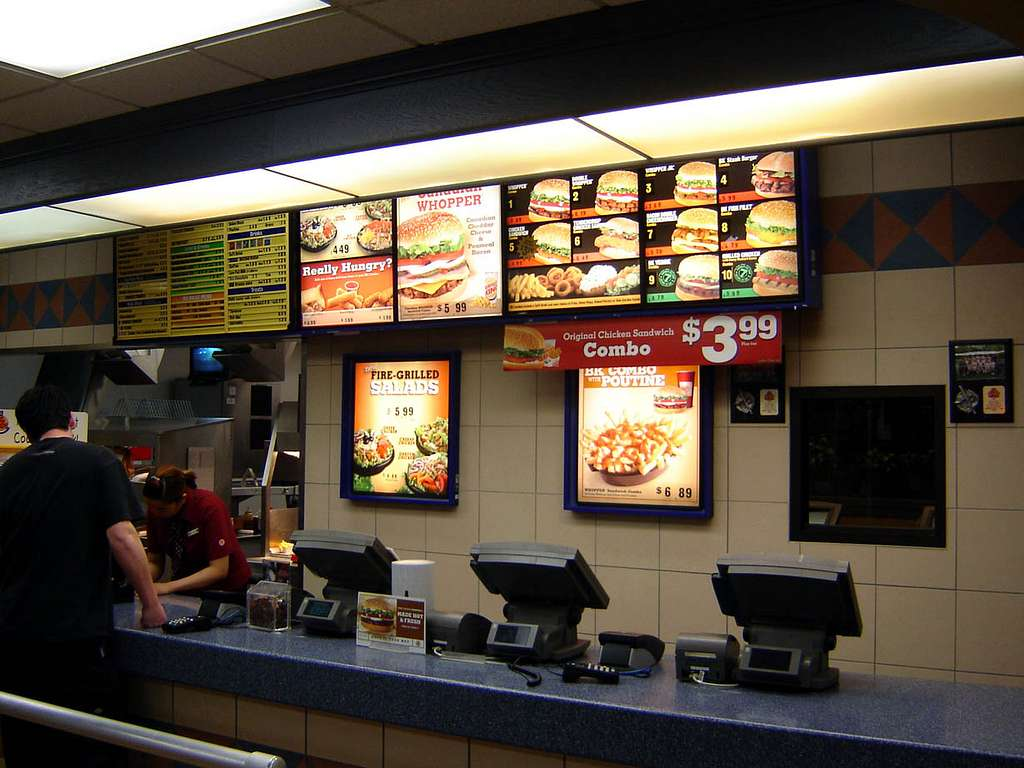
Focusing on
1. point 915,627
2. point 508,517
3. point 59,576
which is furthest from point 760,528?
point 59,576

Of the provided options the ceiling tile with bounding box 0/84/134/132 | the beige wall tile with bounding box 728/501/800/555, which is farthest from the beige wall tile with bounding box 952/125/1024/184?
the ceiling tile with bounding box 0/84/134/132

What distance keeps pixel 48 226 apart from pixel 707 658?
4.97 meters

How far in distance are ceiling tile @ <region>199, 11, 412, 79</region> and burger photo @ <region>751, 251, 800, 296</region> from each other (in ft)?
5.79

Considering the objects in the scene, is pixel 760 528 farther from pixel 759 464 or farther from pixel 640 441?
pixel 640 441

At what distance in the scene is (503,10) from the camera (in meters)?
3.40

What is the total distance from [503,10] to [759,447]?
7.53 ft

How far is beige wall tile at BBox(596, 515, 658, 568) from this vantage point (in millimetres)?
4840

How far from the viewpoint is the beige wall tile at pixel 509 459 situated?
17.1ft

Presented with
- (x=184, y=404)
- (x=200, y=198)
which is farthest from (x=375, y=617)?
(x=184, y=404)

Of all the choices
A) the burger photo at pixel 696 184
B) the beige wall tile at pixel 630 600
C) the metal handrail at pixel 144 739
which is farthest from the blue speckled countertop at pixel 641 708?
the burger photo at pixel 696 184

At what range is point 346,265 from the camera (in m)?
5.45

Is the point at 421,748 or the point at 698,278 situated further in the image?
the point at 698,278

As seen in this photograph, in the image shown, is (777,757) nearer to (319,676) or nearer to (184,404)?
(319,676)

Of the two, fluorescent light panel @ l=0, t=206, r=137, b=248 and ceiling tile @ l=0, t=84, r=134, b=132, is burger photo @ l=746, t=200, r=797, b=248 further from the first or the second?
fluorescent light panel @ l=0, t=206, r=137, b=248
